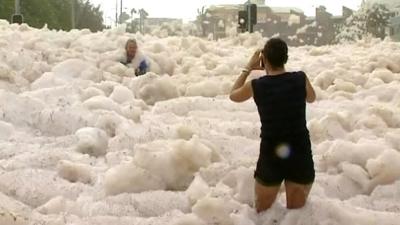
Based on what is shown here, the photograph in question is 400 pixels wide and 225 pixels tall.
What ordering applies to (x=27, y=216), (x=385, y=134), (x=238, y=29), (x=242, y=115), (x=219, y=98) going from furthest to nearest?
(x=238, y=29)
(x=219, y=98)
(x=242, y=115)
(x=385, y=134)
(x=27, y=216)

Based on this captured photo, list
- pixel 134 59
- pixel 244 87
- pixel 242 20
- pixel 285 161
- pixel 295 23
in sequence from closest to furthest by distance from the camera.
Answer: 1. pixel 285 161
2. pixel 244 87
3. pixel 134 59
4. pixel 242 20
5. pixel 295 23

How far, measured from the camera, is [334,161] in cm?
424

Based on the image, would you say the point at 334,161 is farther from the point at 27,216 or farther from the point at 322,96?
the point at 322,96

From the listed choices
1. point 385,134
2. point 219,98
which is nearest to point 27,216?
point 385,134

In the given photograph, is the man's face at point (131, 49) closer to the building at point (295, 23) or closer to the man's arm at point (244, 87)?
the man's arm at point (244, 87)

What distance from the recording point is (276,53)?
3461 mm

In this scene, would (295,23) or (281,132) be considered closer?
(281,132)

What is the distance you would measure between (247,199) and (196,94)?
2.97m

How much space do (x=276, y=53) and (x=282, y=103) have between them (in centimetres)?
25

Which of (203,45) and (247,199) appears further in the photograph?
(203,45)

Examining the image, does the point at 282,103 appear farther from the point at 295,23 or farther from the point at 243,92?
the point at 295,23

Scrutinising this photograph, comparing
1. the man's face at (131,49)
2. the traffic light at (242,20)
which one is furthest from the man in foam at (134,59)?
the traffic light at (242,20)

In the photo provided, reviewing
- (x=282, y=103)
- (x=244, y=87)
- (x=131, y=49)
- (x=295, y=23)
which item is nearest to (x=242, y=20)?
(x=131, y=49)

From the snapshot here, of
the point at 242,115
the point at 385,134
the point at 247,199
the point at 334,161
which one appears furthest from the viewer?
the point at 242,115
